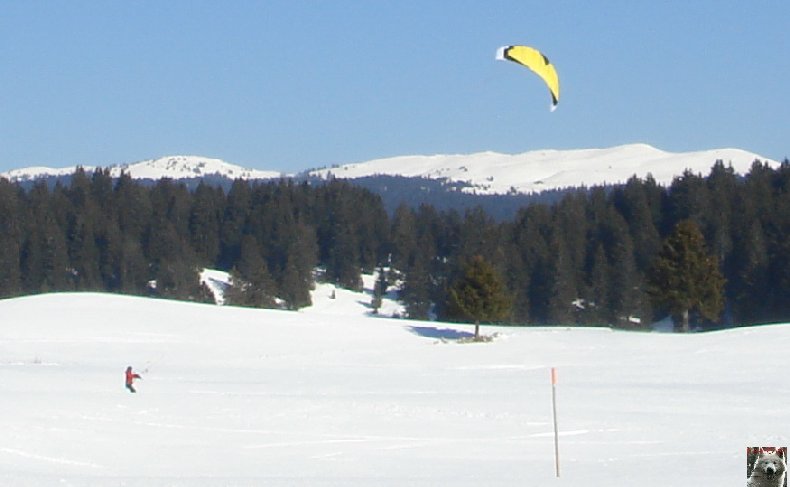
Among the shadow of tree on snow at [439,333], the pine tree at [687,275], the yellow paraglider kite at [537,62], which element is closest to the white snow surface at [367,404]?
the shadow of tree on snow at [439,333]

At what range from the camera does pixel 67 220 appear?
105688 mm

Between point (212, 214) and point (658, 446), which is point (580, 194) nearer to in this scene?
point (212, 214)

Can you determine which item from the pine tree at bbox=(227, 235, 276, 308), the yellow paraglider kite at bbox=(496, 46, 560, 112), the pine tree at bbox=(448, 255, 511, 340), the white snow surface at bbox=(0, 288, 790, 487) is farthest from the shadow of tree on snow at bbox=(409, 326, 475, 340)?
the yellow paraglider kite at bbox=(496, 46, 560, 112)

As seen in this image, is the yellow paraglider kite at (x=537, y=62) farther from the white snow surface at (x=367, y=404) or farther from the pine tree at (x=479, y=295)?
the pine tree at (x=479, y=295)

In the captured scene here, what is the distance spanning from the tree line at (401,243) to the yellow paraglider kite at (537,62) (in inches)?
1942

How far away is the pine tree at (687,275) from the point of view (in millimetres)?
58656

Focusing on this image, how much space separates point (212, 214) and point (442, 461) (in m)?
94.6

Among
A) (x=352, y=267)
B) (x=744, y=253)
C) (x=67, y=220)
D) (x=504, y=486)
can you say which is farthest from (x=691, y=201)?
(x=504, y=486)

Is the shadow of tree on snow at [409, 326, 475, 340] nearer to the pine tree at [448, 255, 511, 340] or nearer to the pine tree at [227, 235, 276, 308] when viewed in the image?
the pine tree at [448, 255, 511, 340]

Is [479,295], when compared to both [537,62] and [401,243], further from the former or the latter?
[401,243]

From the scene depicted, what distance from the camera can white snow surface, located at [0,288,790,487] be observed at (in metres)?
20.0

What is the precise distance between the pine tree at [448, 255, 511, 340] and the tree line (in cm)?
1268

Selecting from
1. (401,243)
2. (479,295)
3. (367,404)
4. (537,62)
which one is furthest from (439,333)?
(401,243)

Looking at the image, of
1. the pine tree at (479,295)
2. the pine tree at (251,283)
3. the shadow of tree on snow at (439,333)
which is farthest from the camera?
the pine tree at (251,283)
